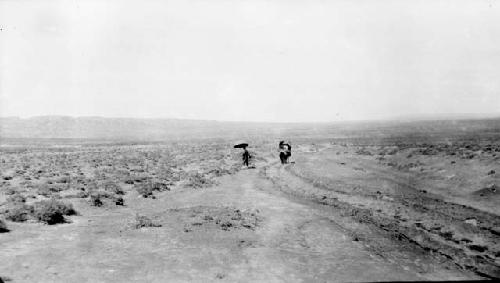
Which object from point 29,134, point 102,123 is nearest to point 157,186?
point 29,134

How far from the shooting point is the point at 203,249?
42.4 ft

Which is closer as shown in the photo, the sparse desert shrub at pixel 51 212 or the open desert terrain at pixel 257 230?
the open desert terrain at pixel 257 230

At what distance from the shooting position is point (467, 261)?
1215 cm

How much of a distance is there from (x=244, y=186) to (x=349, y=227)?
11226mm

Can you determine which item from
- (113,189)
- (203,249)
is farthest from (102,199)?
(203,249)

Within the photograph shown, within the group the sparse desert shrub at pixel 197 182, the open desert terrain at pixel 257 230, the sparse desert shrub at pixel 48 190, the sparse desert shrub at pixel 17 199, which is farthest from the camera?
the sparse desert shrub at pixel 197 182

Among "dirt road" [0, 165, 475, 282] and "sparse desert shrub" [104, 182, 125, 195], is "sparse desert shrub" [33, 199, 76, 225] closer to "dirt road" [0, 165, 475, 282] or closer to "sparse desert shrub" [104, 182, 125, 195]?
"dirt road" [0, 165, 475, 282]

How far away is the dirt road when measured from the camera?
10.7m

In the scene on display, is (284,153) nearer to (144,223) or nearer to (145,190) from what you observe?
(145,190)

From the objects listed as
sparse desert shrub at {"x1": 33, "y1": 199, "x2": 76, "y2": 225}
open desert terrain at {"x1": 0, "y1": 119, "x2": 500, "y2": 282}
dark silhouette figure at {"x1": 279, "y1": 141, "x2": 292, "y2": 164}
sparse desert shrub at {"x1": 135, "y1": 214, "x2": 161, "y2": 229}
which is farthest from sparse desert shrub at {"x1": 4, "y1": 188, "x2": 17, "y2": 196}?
dark silhouette figure at {"x1": 279, "y1": 141, "x2": 292, "y2": 164}

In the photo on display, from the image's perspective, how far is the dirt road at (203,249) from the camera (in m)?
10.7

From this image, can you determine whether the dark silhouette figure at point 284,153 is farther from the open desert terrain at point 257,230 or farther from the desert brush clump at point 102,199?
the desert brush clump at point 102,199

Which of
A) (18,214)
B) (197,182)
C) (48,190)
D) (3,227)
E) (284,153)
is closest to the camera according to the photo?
(3,227)

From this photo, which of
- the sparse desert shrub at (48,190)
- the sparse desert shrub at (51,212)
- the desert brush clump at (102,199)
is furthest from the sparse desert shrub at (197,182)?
the sparse desert shrub at (51,212)
